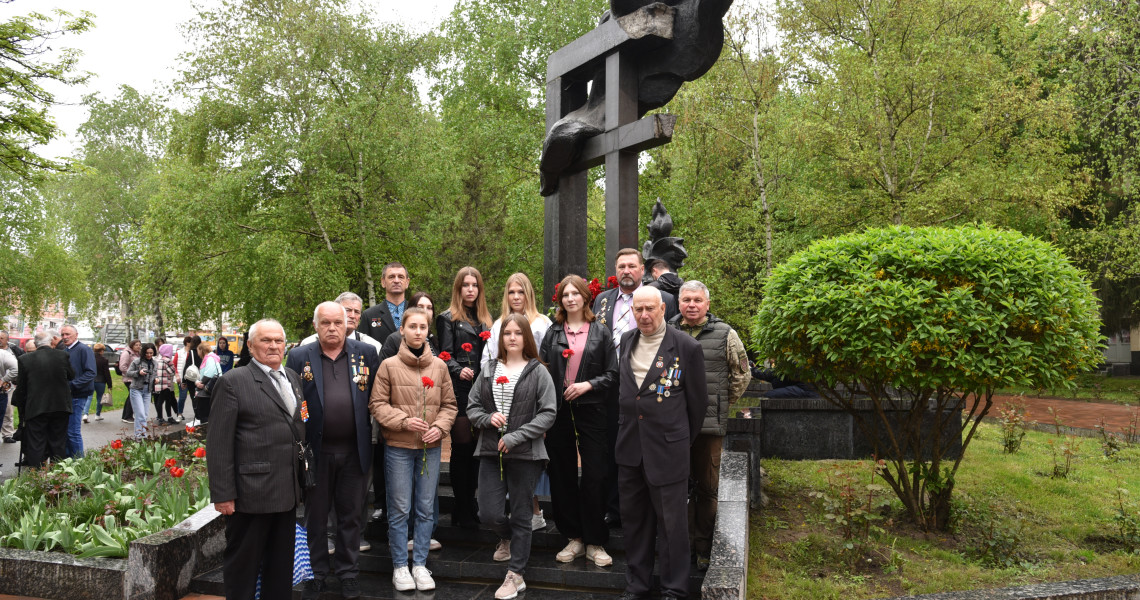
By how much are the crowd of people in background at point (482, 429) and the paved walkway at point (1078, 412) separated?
34.4 feet

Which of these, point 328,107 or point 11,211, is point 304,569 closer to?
point 328,107

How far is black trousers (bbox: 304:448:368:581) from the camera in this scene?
475cm

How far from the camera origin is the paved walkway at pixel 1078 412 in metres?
14.3

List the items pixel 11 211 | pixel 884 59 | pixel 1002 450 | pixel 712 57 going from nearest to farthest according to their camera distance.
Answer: pixel 712 57, pixel 1002 450, pixel 884 59, pixel 11 211

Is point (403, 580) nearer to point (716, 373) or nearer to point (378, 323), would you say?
point (378, 323)

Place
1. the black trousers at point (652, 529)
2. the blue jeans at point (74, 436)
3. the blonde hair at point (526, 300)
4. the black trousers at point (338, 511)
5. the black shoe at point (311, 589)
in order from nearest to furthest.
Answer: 1. the black trousers at point (652, 529)
2. the black shoe at point (311, 589)
3. the black trousers at point (338, 511)
4. the blonde hair at point (526, 300)
5. the blue jeans at point (74, 436)

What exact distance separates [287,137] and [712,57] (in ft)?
55.3

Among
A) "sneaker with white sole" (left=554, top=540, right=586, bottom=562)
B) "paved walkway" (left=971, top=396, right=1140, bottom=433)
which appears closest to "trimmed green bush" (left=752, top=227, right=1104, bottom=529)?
"sneaker with white sole" (left=554, top=540, right=586, bottom=562)

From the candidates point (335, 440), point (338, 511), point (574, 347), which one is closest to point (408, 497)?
point (338, 511)

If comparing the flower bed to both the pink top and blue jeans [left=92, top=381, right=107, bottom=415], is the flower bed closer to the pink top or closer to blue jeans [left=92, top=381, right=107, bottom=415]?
the pink top

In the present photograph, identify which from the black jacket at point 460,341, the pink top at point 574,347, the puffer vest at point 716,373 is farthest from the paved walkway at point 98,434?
the puffer vest at point 716,373

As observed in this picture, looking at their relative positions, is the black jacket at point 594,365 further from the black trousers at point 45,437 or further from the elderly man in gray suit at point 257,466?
the black trousers at point 45,437

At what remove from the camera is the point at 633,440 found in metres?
4.52

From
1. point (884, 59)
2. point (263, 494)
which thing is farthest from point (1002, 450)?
point (884, 59)
